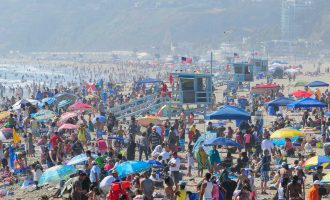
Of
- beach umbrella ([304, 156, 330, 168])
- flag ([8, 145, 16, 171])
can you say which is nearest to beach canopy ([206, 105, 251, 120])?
beach umbrella ([304, 156, 330, 168])

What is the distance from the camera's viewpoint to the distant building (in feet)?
516

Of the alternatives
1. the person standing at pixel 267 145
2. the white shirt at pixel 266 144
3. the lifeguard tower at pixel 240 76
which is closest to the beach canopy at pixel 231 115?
the person standing at pixel 267 145

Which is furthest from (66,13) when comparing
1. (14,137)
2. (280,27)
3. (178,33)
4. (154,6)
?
(14,137)

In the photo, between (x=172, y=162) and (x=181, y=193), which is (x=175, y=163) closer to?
(x=172, y=162)

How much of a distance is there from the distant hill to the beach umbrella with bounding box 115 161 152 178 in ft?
457

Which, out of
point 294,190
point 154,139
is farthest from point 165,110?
point 294,190

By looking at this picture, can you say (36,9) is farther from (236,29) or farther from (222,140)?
(222,140)

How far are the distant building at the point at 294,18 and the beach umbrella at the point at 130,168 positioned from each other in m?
141

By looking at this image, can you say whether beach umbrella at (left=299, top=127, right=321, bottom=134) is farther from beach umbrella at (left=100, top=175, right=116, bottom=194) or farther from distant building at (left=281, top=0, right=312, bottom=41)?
distant building at (left=281, top=0, right=312, bottom=41)

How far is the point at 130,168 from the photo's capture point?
598 inches

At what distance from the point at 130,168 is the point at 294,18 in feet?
490

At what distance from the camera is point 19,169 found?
20.7 metres

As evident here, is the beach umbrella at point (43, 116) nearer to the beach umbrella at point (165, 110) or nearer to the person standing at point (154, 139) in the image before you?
the beach umbrella at point (165, 110)

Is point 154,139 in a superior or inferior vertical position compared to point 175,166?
superior
